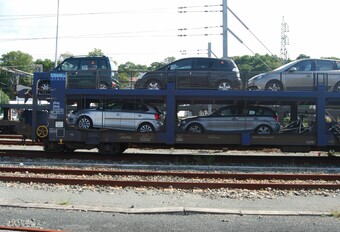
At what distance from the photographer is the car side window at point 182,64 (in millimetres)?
14477

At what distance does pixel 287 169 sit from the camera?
1198cm

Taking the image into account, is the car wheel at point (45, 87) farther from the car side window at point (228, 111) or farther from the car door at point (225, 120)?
the car side window at point (228, 111)

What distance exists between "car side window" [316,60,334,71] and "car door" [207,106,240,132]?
11.2ft

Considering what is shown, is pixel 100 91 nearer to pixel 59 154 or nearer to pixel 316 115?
pixel 59 154

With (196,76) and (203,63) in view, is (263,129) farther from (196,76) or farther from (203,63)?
(203,63)

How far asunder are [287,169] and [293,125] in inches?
140

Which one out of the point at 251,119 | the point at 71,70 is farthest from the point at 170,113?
the point at 71,70

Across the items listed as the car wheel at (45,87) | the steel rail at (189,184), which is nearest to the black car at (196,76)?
the car wheel at (45,87)

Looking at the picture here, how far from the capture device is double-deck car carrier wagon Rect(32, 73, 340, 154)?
13602 mm

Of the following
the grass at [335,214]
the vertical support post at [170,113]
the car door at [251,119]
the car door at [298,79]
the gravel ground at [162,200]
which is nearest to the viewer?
the grass at [335,214]

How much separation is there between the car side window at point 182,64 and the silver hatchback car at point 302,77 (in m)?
2.33

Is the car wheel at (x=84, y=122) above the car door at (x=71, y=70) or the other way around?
the other way around

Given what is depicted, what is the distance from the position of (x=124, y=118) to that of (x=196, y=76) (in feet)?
10.1

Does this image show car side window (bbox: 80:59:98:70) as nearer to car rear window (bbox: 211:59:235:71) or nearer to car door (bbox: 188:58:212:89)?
car door (bbox: 188:58:212:89)
